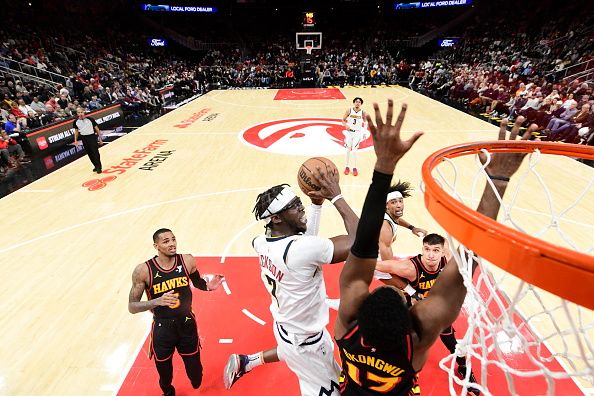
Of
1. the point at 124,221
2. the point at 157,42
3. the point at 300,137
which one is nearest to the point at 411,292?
the point at 124,221

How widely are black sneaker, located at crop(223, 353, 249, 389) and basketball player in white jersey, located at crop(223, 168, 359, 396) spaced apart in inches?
32.8

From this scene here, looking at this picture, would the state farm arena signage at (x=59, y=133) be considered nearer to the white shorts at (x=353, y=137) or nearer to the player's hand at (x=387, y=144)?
the white shorts at (x=353, y=137)

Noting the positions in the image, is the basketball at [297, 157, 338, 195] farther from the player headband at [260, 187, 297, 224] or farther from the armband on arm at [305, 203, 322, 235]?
the player headband at [260, 187, 297, 224]

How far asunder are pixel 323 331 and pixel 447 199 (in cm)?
148

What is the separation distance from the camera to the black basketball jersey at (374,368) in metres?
1.65

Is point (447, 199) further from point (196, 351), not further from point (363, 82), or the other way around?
point (363, 82)

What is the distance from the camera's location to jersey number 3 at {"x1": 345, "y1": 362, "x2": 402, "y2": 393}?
1707 mm

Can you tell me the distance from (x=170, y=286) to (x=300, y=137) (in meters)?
8.92

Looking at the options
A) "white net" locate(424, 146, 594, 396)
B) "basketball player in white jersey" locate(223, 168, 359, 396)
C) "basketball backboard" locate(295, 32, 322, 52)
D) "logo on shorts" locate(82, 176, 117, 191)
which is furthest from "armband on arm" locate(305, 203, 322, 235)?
"basketball backboard" locate(295, 32, 322, 52)

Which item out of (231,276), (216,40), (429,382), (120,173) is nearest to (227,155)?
(120,173)

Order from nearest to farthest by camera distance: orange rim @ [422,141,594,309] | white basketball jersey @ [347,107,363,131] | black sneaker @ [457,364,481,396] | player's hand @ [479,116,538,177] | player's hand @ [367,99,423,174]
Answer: orange rim @ [422,141,594,309], player's hand @ [367,99,423,174], player's hand @ [479,116,538,177], black sneaker @ [457,364,481,396], white basketball jersey @ [347,107,363,131]

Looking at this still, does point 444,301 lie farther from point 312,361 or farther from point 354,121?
point 354,121

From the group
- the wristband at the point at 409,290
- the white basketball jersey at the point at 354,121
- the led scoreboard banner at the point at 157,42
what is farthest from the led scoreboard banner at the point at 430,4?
the wristband at the point at 409,290

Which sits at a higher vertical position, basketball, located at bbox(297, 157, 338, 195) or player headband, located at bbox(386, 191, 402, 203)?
basketball, located at bbox(297, 157, 338, 195)
